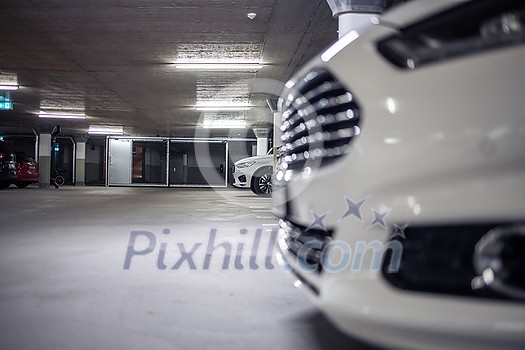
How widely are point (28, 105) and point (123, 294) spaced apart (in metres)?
16.0

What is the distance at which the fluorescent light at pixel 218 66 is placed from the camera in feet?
32.9

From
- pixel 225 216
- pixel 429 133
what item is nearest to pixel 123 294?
pixel 429 133

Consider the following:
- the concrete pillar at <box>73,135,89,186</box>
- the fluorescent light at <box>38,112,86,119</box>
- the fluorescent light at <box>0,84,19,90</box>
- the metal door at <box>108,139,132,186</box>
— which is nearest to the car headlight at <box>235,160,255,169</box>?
the fluorescent light at <box>0,84,19,90</box>

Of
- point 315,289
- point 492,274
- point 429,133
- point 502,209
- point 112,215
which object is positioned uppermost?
point 429,133

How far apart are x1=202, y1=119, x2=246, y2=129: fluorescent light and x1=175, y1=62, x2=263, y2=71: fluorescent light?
9384 mm

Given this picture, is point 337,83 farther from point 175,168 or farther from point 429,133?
point 175,168

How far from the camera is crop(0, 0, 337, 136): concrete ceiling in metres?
6.84

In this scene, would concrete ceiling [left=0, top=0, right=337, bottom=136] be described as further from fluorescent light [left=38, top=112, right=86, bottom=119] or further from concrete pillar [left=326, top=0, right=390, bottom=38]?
fluorescent light [left=38, top=112, right=86, bottom=119]

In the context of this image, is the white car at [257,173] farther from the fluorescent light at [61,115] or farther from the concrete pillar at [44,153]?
the concrete pillar at [44,153]

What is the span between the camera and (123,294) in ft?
8.90

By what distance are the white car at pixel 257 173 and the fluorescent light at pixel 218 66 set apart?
2.65 m

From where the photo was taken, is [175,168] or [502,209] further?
[175,168]

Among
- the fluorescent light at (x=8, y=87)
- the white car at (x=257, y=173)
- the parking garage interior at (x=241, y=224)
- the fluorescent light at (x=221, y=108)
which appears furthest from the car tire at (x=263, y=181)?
the fluorescent light at (x=8, y=87)

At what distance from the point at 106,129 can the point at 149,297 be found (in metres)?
22.8
